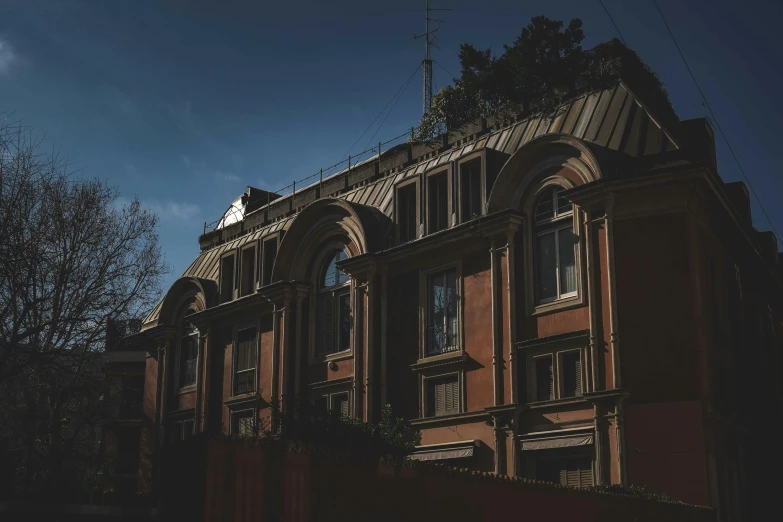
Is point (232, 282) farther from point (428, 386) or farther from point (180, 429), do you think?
point (428, 386)

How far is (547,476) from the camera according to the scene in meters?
23.5

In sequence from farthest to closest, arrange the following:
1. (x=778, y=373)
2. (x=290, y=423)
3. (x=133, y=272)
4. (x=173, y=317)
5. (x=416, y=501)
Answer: (x=173, y=317) → (x=778, y=373) → (x=133, y=272) → (x=290, y=423) → (x=416, y=501)

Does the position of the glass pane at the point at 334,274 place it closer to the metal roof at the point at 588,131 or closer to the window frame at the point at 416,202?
the metal roof at the point at 588,131

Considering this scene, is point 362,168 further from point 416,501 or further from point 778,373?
point 416,501

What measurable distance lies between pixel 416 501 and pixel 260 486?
2775 millimetres

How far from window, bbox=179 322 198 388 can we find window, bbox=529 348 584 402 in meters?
17.7

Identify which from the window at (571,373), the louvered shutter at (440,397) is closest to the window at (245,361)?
the louvered shutter at (440,397)

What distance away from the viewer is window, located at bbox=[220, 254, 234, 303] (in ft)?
119

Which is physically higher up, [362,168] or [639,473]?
[362,168]

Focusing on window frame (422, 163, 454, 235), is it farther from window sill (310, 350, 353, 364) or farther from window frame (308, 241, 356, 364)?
window sill (310, 350, 353, 364)

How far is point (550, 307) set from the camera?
79.3 ft

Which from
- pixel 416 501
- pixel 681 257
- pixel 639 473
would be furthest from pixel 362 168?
pixel 416 501

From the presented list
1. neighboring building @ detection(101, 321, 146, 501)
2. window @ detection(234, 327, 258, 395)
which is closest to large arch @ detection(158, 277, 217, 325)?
window @ detection(234, 327, 258, 395)

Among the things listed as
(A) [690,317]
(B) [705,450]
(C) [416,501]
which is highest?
(A) [690,317]
